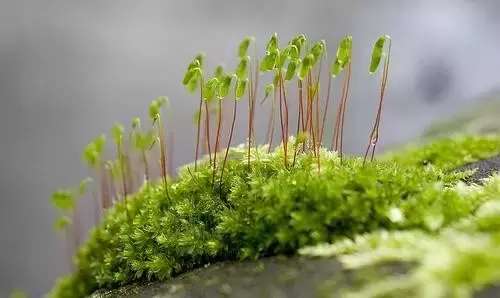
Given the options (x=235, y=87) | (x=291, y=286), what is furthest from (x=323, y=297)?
(x=235, y=87)

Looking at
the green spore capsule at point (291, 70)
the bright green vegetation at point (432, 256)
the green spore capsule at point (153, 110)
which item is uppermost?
the green spore capsule at point (291, 70)

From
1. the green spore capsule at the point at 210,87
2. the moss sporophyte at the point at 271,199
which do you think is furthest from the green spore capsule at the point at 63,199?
the green spore capsule at the point at 210,87

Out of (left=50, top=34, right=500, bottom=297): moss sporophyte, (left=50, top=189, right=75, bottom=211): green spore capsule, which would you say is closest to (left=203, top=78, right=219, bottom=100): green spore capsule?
(left=50, top=34, right=500, bottom=297): moss sporophyte

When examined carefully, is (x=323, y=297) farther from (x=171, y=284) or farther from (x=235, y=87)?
(x=235, y=87)

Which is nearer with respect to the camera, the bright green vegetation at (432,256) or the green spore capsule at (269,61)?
the bright green vegetation at (432,256)

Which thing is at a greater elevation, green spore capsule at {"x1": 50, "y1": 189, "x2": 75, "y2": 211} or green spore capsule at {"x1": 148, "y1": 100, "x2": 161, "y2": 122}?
green spore capsule at {"x1": 148, "y1": 100, "x2": 161, "y2": 122}

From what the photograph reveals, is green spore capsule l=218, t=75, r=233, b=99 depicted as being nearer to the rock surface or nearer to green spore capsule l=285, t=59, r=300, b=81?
green spore capsule l=285, t=59, r=300, b=81

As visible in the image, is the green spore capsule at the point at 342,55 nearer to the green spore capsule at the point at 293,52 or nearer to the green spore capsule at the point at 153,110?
the green spore capsule at the point at 293,52

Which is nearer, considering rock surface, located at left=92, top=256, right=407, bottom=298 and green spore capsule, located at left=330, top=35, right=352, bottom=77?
rock surface, located at left=92, top=256, right=407, bottom=298

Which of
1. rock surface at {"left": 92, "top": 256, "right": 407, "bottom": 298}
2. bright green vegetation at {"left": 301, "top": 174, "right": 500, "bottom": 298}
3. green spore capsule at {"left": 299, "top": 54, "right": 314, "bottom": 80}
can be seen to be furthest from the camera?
green spore capsule at {"left": 299, "top": 54, "right": 314, "bottom": 80}
